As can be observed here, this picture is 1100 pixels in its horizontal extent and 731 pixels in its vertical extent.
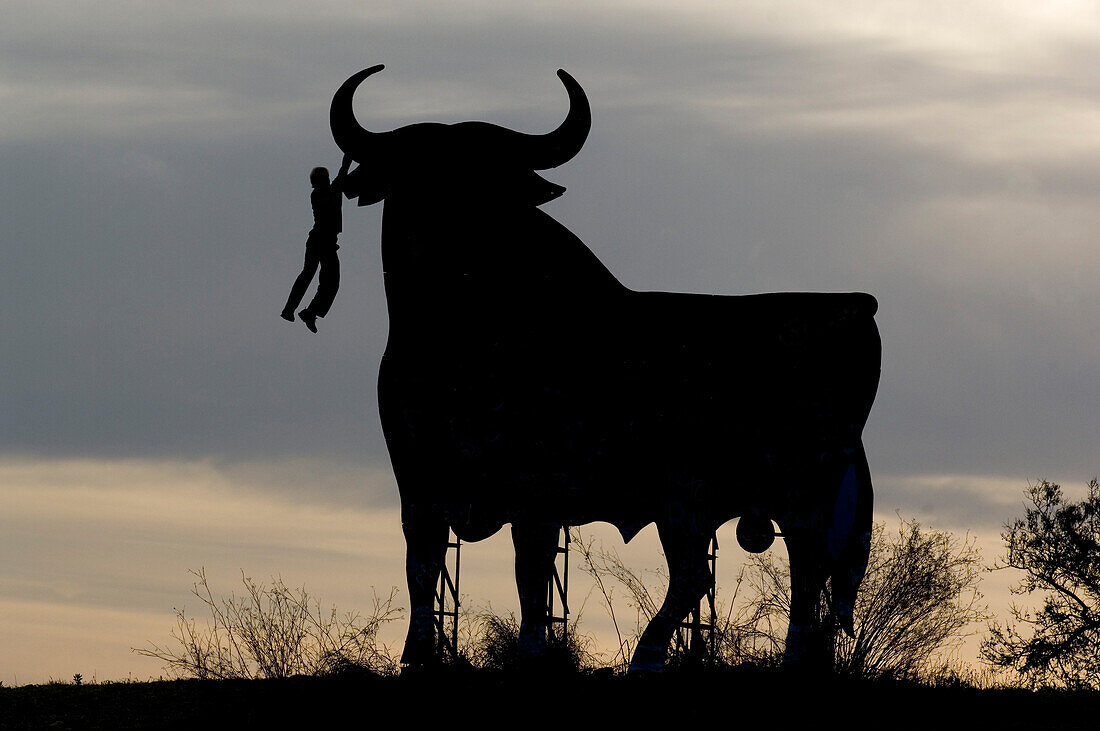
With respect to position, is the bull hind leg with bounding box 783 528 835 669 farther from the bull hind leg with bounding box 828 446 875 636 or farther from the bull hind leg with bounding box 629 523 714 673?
the bull hind leg with bounding box 629 523 714 673

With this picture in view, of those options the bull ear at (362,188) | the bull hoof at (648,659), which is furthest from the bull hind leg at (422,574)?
the bull ear at (362,188)

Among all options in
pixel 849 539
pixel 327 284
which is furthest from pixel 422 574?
pixel 849 539

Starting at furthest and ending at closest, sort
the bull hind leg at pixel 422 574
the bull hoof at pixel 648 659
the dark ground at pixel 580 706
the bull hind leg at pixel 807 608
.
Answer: the bull hind leg at pixel 807 608 < the bull hind leg at pixel 422 574 < the bull hoof at pixel 648 659 < the dark ground at pixel 580 706

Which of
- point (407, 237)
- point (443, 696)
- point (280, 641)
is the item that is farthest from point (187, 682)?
point (407, 237)

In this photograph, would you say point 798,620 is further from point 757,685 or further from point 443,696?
point 443,696

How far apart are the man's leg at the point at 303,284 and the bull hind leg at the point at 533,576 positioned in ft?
9.02

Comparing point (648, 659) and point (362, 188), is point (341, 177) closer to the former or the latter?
point (362, 188)

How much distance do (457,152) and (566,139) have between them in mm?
929

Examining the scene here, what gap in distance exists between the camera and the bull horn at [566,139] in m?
15.6

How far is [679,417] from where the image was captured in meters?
15.3

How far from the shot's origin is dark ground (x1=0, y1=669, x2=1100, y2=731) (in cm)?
1417

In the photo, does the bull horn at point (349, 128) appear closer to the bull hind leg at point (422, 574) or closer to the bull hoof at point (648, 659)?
the bull hind leg at point (422, 574)

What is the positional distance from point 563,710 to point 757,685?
203 centimetres

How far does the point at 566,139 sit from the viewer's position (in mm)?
15602
